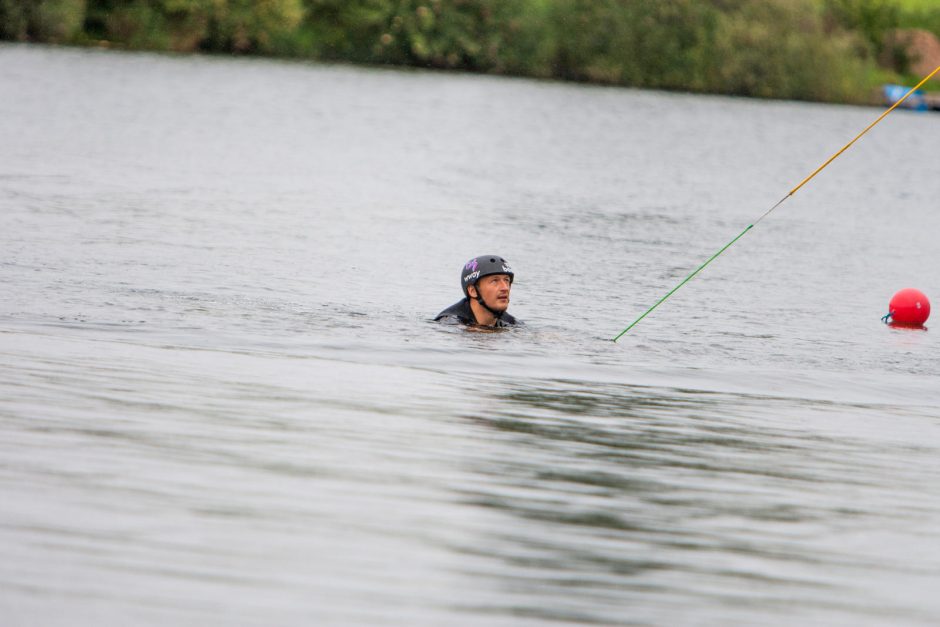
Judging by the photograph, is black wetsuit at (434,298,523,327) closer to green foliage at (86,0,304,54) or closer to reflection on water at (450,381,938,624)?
reflection on water at (450,381,938,624)

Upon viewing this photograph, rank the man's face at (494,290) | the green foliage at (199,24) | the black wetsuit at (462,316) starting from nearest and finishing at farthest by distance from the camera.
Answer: the man's face at (494,290) < the black wetsuit at (462,316) < the green foliage at (199,24)

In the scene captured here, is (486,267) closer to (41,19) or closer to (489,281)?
(489,281)

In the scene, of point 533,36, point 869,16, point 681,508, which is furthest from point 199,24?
point 681,508

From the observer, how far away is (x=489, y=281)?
1300 centimetres

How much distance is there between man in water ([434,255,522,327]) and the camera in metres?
12.9

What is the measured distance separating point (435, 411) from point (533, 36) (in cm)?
7225

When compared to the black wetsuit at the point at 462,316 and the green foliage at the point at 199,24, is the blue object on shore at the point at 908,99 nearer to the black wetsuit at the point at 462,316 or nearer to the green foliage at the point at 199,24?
the green foliage at the point at 199,24

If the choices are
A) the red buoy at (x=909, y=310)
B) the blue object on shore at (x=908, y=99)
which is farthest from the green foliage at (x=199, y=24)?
the red buoy at (x=909, y=310)

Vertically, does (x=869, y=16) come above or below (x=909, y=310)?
above

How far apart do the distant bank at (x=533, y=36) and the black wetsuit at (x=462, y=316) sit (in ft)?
192

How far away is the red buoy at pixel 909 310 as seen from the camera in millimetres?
16094

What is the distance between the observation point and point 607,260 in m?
20.0

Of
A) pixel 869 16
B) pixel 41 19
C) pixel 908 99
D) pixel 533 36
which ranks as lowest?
pixel 41 19

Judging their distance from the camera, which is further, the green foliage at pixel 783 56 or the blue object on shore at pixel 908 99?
the blue object on shore at pixel 908 99
